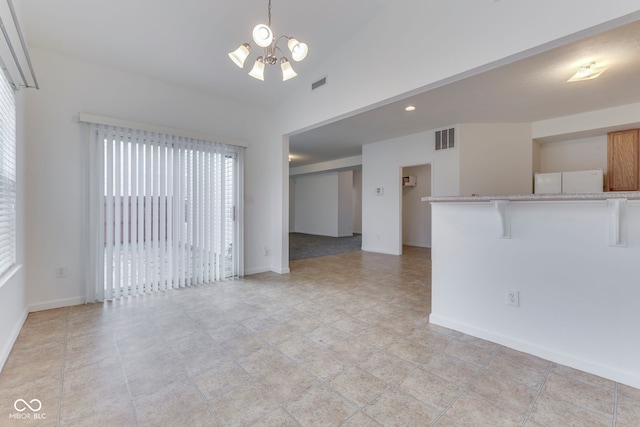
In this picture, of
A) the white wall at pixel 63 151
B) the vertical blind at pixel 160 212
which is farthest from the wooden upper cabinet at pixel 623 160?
the white wall at pixel 63 151

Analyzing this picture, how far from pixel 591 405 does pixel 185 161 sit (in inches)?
176

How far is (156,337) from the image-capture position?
2.30 meters

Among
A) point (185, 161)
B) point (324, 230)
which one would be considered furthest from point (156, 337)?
point (324, 230)

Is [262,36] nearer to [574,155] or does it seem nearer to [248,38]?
[248,38]

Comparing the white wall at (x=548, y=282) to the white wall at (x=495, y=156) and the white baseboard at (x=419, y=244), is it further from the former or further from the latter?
the white baseboard at (x=419, y=244)

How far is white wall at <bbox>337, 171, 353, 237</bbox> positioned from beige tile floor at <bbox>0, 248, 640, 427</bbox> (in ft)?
23.3

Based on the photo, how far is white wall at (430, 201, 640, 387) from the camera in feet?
5.70

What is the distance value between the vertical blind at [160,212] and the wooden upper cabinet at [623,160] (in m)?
6.36

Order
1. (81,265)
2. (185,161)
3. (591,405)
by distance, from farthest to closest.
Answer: (185,161) → (81,265) → (591,405)

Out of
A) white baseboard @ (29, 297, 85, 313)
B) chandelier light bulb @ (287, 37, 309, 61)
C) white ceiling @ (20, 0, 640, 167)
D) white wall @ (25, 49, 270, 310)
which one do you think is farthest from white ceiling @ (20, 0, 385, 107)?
white baseboard @ (29, 297, 85, 313)

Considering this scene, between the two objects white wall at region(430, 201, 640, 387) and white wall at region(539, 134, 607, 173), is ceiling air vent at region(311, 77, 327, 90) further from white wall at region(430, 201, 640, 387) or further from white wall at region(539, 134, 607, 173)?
white wall at region(539, 134, 607, 173)

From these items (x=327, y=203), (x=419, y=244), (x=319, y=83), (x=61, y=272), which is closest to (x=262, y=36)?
(x=319, y=83)

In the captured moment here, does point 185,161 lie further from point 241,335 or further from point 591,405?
point 591,405

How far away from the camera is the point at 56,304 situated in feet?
9.73
